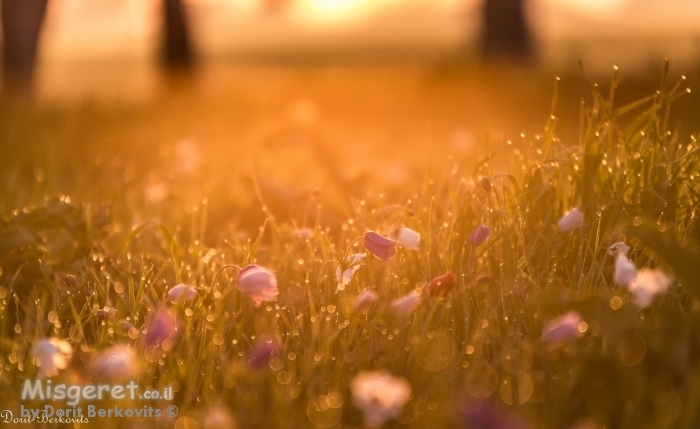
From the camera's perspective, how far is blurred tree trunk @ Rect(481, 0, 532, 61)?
9867 mm

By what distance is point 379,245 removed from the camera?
5.63 ft

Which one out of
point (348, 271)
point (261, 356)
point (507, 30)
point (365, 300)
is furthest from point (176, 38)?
point (261, 356)

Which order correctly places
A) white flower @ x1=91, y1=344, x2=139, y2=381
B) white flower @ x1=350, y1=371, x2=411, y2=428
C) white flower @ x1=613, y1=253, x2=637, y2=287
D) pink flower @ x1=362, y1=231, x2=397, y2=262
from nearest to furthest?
white flower @ x1=350, y1=371, x2=411, y2=428 < white flower @ x1=91, y1=344, x2=139, y2=381 < white flower @ x1=613, y1=253, x2=637, y2=287 < pink flower @ x1=362, y1=231, x2=397, y2=262

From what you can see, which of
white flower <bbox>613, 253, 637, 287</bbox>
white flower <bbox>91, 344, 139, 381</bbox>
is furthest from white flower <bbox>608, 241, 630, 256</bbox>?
white flower <bbox>91, 344, 139, 381</bbox>

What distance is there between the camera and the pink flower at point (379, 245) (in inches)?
67.2

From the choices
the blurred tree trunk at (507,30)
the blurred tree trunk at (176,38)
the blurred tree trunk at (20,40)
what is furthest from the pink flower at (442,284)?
the blurred tree trunk at (176,38)

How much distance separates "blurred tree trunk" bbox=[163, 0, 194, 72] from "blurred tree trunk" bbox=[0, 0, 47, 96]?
13.2ft

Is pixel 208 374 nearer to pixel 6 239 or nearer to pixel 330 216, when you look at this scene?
pixel 6 239

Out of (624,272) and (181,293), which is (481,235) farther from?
(181,293)

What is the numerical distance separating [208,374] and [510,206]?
1.09m

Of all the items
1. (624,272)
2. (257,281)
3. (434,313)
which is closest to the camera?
(624,272)

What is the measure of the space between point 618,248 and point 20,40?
24.1 ft

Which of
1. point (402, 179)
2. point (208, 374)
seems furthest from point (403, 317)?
point (402, 179)

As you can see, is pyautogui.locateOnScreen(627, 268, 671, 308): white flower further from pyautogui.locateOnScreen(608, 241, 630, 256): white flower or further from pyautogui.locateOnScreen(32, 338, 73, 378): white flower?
pyautogui.locateOnScreen(32, 338, 73, 378): white flower
